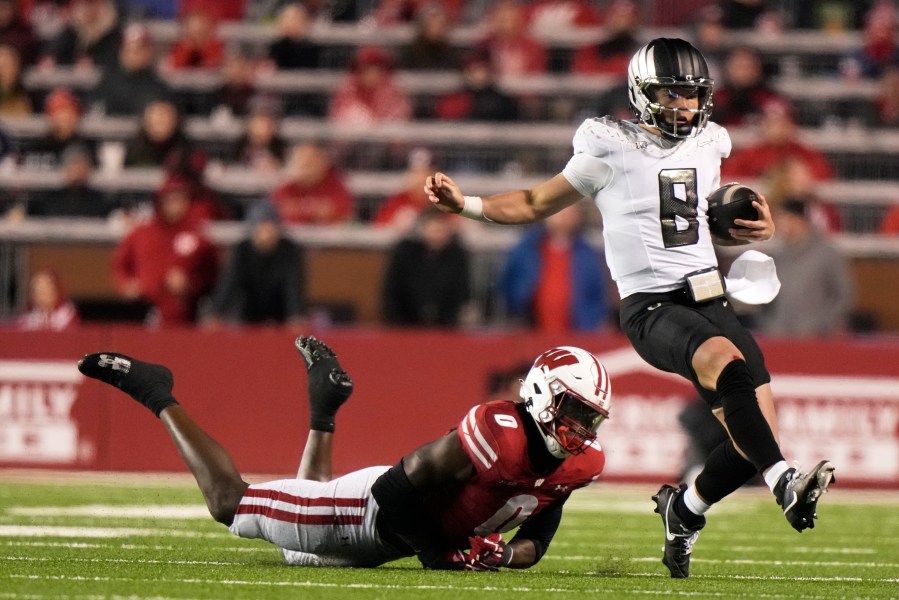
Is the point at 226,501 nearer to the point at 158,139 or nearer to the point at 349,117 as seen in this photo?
the point at 158,139

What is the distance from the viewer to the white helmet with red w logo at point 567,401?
6.14 m

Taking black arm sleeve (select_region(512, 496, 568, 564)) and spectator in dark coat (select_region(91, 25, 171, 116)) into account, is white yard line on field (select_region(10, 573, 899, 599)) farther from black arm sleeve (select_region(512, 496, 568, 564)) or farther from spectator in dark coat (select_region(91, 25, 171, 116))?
spectator in dark coat (select_region(91, 25, 171, 116))

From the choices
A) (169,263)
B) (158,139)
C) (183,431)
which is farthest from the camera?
(158,139)

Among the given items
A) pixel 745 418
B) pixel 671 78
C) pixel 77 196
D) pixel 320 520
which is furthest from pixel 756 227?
pixel 77 196

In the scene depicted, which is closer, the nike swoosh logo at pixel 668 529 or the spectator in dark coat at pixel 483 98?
the nike swoosh logo at pixel 668 529

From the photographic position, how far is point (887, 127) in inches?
597

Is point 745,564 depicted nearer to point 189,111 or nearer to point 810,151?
point 810,151

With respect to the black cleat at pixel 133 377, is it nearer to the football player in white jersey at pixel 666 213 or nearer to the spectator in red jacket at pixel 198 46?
the football player in white jersey at pixel 666 213

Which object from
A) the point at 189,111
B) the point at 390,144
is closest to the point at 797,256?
the point at 390,144

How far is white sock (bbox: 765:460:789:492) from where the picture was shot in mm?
6051

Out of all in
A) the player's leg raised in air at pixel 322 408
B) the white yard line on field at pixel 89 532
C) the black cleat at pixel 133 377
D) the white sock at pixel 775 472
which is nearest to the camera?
the white sock at pixel 775 472

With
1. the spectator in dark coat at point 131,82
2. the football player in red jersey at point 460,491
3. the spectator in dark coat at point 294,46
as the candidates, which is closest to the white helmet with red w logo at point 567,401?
the football player in red jersey at point 460,491

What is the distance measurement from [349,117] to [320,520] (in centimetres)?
902

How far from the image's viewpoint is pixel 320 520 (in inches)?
261
